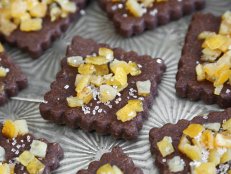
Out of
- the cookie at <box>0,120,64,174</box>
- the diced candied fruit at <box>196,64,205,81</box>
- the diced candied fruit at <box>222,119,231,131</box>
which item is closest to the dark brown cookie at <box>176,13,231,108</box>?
the diced candied fruit at <box>196,64,205,81</box>

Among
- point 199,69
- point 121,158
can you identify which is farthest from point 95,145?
point 199,69

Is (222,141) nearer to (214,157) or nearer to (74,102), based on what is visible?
(214,157)

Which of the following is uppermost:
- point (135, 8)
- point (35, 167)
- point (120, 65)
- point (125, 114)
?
point (135, 8)

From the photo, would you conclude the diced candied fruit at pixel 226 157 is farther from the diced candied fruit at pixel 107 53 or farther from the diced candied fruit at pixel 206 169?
the diced candied fruit at pixel 107 53

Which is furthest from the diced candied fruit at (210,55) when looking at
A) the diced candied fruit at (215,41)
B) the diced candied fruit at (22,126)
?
the diced candied fruit at (22,126)

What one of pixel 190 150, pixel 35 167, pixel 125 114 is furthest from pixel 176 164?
pixel 35 167

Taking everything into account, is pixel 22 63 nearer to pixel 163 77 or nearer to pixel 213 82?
pixel 163 77
